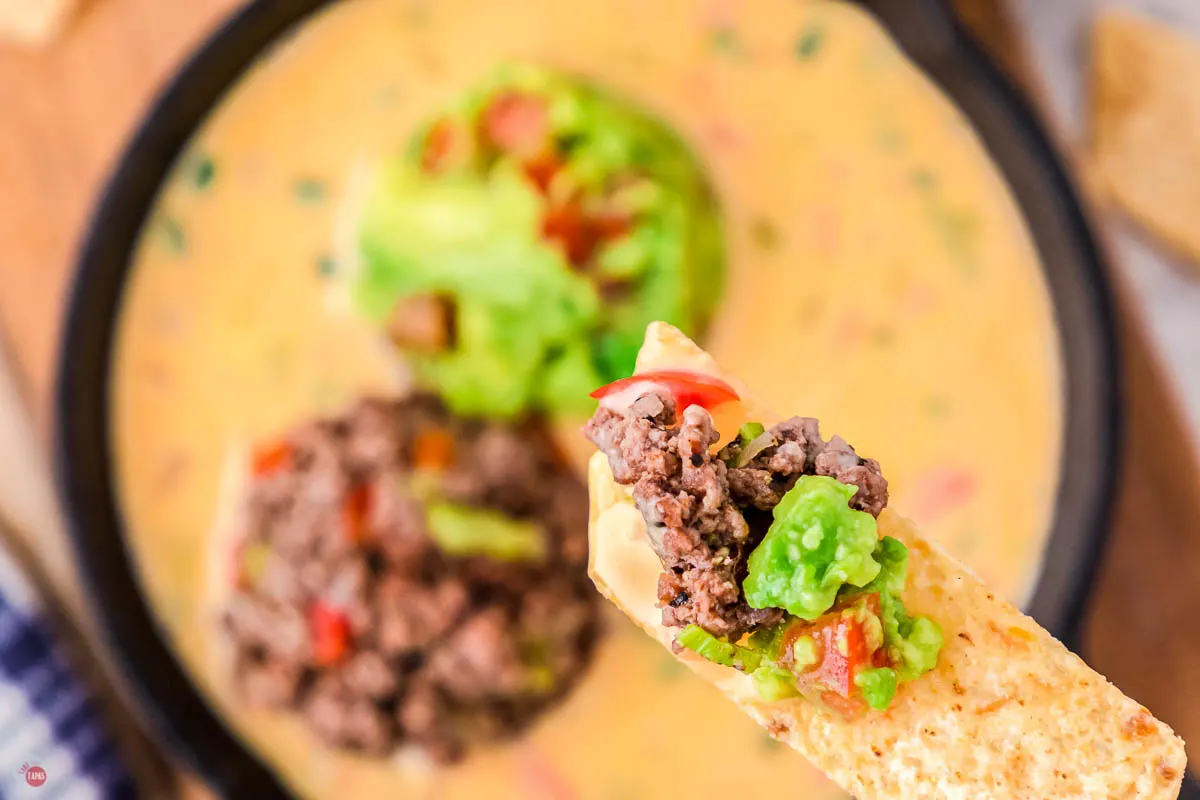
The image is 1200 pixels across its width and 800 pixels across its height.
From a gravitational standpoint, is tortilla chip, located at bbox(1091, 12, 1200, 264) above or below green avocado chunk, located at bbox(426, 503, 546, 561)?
above

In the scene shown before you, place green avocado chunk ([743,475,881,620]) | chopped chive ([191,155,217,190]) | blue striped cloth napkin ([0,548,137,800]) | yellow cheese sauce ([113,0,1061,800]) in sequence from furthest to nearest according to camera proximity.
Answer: blue striped cloth napkin ([0,548,137,800])
chopped chive ([191,155,217,190])
yellow cheese sauce ([113,0,1061,800])
green avocado chunk ([743,475,881,620])

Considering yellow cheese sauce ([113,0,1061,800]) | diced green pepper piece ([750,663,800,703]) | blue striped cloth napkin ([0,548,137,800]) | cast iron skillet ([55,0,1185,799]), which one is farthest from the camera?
blue striped cloth napkin ([0,548,137,800])

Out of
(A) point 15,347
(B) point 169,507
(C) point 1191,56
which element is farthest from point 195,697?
(C) point 1191,56

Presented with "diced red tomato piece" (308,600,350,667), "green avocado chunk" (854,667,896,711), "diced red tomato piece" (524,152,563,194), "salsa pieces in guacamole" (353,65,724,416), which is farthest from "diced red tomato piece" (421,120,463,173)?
"green avocado chunk" (854,667,896,711)

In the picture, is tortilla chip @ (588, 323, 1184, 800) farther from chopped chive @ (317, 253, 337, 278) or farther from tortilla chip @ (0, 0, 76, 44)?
tortilla chip @ (0, 0, 76, 44)

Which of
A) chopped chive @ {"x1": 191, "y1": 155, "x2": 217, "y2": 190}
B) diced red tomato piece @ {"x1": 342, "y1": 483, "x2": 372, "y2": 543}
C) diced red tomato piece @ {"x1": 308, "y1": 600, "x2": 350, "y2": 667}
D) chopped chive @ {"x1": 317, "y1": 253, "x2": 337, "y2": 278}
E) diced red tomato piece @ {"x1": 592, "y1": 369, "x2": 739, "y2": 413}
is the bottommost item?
diced red tomato piece @ {"x1": 308, "y1": 600, "x2": 350, "y2": 667}

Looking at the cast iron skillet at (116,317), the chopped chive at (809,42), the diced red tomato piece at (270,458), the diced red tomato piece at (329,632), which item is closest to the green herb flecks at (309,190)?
the cast iron skillet at (116,317)

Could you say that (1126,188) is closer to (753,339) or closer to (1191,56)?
(1191,56)

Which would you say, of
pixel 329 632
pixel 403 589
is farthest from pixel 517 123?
pixel 329 632
